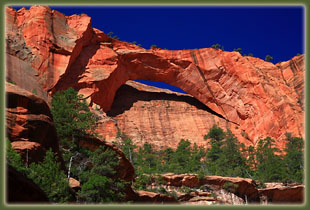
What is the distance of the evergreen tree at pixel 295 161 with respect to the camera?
→ 31.6 meters

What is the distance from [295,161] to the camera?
109ft

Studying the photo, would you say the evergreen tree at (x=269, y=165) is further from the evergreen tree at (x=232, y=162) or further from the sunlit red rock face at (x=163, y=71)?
Answer: the sunlit red rock face at (x=163, y=71)

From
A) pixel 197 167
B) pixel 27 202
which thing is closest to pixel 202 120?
pixel 197 167

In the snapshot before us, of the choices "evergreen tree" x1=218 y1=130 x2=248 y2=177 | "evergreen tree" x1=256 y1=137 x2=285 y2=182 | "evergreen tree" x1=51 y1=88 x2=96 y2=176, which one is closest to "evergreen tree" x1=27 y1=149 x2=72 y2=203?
"evergreen tree" x1=51 y1=88 x2=96 y2=176

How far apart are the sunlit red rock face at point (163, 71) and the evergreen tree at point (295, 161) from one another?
78.4 inches

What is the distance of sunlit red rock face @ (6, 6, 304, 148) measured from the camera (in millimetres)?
36531

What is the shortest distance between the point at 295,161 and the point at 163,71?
1885cm

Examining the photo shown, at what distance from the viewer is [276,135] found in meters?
39.6

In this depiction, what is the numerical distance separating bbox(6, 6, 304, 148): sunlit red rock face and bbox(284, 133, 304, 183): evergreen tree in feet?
6.53

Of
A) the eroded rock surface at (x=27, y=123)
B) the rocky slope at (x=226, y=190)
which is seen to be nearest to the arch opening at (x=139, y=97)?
the rocky slope at (x=226, y=190)

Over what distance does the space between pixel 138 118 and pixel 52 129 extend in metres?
29.8

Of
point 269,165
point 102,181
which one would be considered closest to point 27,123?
point 102,181

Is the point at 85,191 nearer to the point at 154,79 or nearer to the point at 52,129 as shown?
the point at 52,129

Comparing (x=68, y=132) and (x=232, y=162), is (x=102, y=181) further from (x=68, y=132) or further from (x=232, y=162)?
(x=232, y=162)
